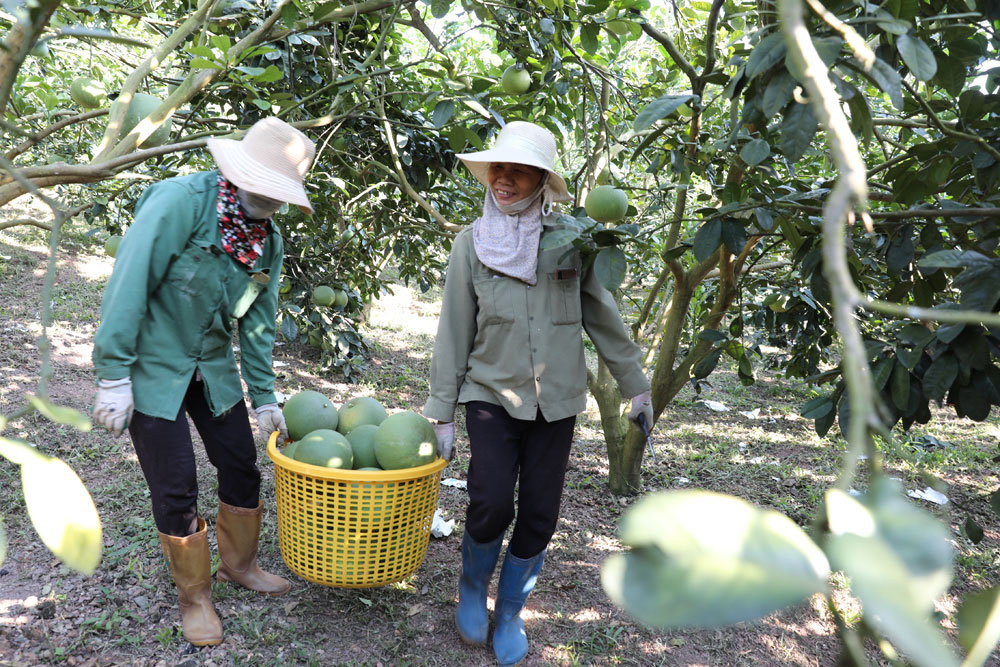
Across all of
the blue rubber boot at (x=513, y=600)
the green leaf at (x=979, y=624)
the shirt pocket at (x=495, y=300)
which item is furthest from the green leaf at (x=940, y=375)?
the green leaf at (x=979, y=624)

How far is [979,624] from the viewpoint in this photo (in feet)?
1.17

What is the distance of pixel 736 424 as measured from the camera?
569cm

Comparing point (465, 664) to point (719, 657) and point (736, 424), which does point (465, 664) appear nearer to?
point (719, 657)

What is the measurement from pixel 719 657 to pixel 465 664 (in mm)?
942

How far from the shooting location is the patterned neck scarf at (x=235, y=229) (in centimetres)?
236

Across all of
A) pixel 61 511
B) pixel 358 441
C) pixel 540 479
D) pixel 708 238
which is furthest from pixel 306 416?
pixel 61 511

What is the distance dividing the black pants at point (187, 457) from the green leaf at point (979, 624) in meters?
2.31

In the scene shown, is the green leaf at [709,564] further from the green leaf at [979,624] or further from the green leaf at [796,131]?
the green leaf at [796,131]

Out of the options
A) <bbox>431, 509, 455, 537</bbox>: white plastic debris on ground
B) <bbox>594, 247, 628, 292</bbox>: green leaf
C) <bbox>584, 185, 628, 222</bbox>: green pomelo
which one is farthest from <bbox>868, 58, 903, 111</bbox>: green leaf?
<bbox>431, 509, 455, 537</bbox>: white plastic debris on ground

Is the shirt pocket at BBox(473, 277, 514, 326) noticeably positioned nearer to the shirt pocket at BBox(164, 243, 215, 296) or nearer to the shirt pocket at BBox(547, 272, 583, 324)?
the shirt pocket at BBox(547, 272, 583, 324)

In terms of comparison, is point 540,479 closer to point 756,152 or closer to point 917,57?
point 756,152

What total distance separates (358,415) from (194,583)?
0.83m

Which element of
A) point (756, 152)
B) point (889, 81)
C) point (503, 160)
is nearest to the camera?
point (889, 81)

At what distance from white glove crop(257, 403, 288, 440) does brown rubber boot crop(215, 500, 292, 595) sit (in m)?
0.30
